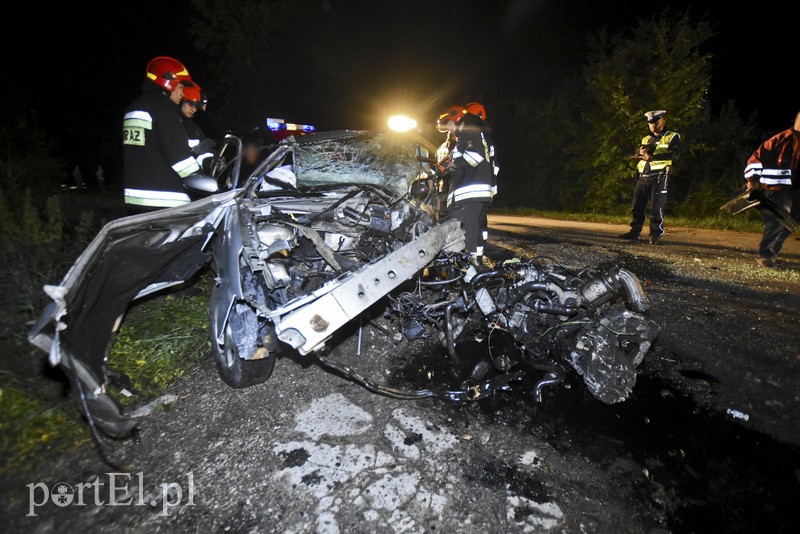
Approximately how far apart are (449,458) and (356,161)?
2.45 m

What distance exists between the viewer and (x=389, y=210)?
314cm

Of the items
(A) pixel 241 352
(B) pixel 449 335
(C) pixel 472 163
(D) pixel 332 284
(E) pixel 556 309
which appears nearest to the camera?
(D) pixel 332 284

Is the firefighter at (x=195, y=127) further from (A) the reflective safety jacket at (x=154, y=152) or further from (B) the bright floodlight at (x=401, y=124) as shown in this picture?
(B) the bright floodlight at (x=401, y=124)

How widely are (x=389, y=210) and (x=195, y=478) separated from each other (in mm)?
2148

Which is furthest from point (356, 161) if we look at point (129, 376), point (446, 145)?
point (446, 145)

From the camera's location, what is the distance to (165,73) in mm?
3396

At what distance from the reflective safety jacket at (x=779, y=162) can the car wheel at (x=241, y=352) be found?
19.2 feet

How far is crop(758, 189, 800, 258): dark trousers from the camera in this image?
4512mm

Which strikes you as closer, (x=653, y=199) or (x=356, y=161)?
(x=356, y=161)

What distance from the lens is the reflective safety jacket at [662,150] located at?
5766mm

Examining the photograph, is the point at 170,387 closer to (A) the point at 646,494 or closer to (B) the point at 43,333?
(B) the point at 43,333

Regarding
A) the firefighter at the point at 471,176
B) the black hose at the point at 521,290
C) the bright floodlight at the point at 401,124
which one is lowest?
the black hose at the point at 521,290

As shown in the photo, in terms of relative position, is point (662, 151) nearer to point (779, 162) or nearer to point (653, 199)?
point (653, 199)

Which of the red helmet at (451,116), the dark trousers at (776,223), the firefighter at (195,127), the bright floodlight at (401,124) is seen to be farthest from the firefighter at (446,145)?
the dark trousers at (776,223)
